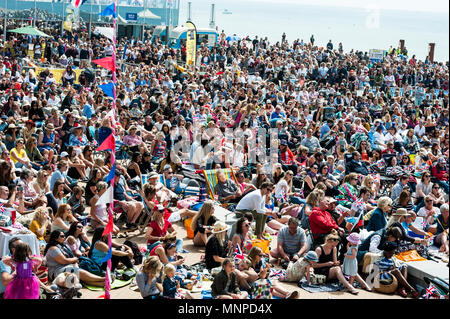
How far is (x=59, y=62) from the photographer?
83.1 feet

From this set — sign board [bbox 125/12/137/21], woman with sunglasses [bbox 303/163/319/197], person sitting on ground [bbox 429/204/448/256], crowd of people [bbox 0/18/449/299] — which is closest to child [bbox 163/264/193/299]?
crowd of people [bbox 0/18/449/299]

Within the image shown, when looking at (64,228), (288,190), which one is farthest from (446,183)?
(64,228)

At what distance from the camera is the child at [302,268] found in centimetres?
834

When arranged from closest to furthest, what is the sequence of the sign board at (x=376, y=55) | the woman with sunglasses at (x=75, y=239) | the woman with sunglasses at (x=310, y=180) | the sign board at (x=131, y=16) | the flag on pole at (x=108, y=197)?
the flag on pole at (x=108, y=197), the woman with sunglasses at (x=75, y=239), the woman with sunglasses at (x=310, y=180), the sign board at (x=376, y=55), the sign board at (x=131, y=16)

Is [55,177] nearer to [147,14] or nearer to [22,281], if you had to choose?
[22,281]

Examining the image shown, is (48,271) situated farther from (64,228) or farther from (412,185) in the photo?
(412,185)

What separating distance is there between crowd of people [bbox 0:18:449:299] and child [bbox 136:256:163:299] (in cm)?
2

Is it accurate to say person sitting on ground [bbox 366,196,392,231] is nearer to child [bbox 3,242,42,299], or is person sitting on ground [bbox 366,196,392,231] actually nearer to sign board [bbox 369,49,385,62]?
child [bbox 3,242,42,299]

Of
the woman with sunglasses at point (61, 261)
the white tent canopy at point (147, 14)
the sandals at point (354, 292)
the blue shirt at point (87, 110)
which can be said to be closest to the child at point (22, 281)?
the woman with sunglasses at point (61, 261)

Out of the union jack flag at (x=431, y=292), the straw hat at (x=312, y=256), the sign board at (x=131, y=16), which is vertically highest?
the sign board at (x=131, y=16)

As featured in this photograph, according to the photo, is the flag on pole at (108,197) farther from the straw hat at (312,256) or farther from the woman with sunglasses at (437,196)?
the woman with sunglasses at (437,196)

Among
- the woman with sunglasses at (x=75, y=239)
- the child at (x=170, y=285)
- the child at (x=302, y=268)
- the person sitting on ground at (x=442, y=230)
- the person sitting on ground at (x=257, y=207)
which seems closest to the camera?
the child at (x=170, y=285)

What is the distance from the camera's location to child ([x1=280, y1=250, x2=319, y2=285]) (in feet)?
27.4

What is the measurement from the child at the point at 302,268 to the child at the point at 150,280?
1.96 m
